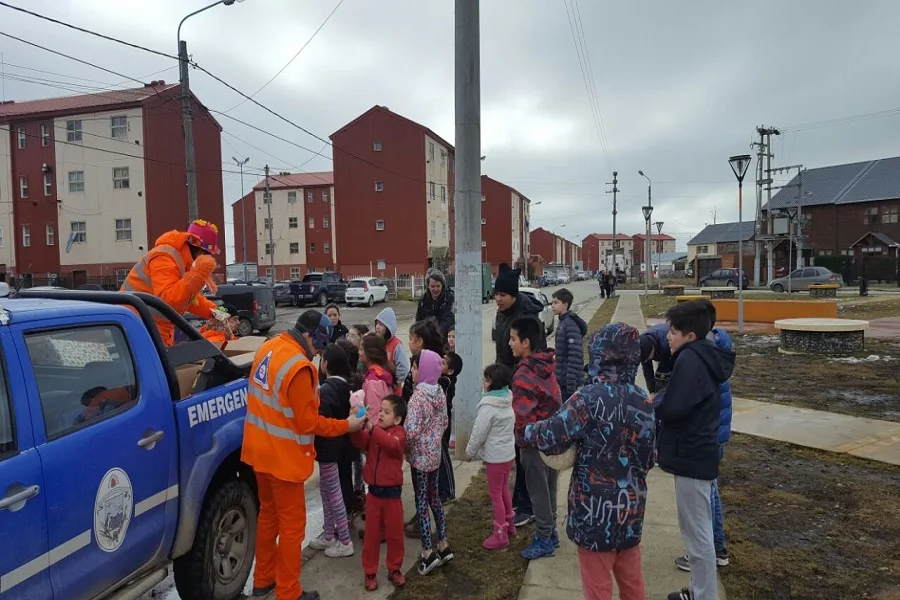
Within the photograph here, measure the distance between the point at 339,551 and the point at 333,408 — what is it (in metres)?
1.10

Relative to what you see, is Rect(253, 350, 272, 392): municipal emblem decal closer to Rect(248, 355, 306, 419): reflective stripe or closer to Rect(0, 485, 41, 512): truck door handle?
Rect(248, 355, 306, 419): reflective stripe

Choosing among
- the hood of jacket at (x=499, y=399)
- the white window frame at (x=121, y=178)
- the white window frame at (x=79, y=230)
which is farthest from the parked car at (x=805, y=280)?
the white window frame at (x=79, y=230)

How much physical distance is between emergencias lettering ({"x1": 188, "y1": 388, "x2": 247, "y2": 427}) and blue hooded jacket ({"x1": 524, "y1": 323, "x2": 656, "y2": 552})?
1954mm

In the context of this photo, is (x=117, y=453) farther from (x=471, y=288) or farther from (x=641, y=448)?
(x=471, y=288)

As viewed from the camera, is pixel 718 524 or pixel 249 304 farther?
pixel 249 304

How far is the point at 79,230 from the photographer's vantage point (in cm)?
3491

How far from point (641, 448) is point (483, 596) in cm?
151

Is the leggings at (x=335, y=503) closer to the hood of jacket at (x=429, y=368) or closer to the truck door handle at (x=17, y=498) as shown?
the hood of jacket at (x=429, y=368)

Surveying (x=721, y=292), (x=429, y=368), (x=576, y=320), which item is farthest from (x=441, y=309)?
(x=721, y=292)

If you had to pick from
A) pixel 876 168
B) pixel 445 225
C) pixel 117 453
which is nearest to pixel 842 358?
pixel 117 453

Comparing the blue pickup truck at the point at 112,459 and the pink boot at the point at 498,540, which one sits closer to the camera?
the blue pickup truck at the point at 112,459

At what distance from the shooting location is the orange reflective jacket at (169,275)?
4.55 metres

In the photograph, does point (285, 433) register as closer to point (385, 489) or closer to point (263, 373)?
point (263, 373)

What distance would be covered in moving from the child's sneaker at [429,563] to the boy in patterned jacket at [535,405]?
622 mm
